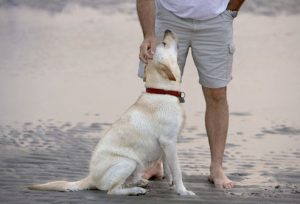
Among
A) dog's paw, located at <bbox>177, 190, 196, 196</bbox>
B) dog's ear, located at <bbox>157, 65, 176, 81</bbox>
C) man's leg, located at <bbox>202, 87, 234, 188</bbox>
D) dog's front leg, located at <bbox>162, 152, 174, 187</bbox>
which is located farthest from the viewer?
man's leg, located at <bbox>202, 87, 234, 188</bbox>

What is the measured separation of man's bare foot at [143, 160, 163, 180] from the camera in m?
7.00

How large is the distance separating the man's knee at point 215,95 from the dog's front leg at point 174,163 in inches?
28.0

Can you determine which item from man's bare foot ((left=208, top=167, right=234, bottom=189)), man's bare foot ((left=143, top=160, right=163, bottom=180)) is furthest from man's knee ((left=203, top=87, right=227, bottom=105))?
man's bare foot ((left=143, top=160, right=163, bottom=180))

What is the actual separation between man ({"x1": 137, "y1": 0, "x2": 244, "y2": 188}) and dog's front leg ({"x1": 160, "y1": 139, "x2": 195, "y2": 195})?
0.45m

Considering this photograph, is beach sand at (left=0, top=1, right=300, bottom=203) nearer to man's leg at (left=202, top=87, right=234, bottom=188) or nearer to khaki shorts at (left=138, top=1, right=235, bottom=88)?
man's leg at (left=202, top=87, right=234, bottom=188)

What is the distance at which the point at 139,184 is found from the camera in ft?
22.2

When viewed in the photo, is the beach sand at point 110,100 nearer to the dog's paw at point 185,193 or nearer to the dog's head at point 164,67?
the dog's paw at point 185,193

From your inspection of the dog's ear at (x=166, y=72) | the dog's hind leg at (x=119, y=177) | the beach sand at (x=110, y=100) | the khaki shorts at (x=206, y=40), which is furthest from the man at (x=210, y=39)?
the dog's hind leg at (x=119, y=177)

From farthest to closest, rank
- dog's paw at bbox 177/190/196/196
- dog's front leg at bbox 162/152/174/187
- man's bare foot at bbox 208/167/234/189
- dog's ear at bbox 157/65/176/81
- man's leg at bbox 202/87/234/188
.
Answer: man's leg at bbox 202/87/234/188, man's bare foot at bbox 208/167/234/189, dog's front leg at bbox 162/152/174/187, dog's paw at bbox 177/190/196/196, dog's ear at bbox 157/65/176/81

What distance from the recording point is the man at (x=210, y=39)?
6.75 meters

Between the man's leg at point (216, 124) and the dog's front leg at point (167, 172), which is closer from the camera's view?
the dog's front leg at point (167, 172)

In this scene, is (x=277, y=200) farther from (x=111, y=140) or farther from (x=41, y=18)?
(x=41, y=18)

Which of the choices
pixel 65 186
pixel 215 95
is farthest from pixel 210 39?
pixel 65 186

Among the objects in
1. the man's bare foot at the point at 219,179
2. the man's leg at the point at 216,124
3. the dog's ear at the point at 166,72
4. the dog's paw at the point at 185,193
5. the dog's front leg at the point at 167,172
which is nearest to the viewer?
the dog's ear at the point at 166,72
